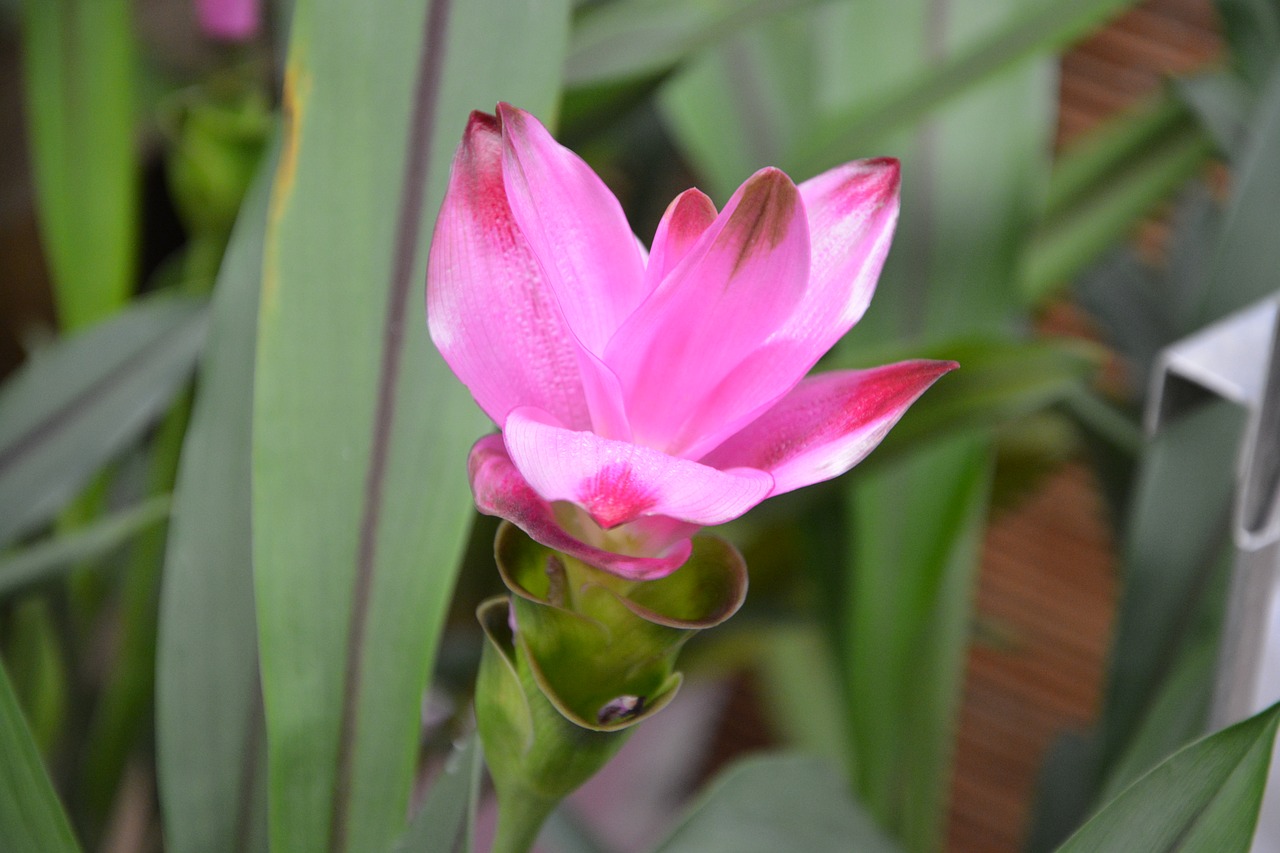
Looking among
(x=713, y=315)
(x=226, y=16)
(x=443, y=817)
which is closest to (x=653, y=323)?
(x=713, y=315)

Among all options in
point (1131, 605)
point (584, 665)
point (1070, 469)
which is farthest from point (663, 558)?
point (1070, 469)

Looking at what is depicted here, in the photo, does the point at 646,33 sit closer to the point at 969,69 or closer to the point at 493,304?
the point at 969,69

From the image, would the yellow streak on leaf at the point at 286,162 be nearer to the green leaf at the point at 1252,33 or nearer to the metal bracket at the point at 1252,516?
the metal bracket at the point at 1252,516

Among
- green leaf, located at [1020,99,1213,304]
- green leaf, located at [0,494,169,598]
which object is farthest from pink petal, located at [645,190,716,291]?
green leaf, located at [1020,99,1213,304]

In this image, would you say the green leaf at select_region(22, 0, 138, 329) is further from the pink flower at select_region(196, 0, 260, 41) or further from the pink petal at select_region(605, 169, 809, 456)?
the pink petal at select_region(605, 169, 809, 456)

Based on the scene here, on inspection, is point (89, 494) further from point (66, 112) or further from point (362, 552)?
point (362, 552)

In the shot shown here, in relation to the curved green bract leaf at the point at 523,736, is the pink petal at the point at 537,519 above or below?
above

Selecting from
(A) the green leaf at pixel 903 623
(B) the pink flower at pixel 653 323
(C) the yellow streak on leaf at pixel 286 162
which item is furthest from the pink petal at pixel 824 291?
(A) the green leaf at pixel 903 623

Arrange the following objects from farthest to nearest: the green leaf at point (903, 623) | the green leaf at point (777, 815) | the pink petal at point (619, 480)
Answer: the green leaf at point (903, 623)
the green leaf at point (777, 815)
the pink petal at point (619, 480)
